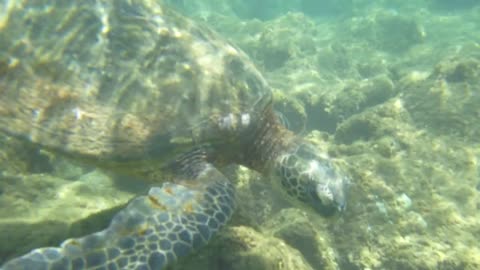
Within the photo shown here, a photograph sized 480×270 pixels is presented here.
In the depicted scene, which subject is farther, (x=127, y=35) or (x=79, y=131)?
(x=127, y=35)

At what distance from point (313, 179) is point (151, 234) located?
6.09 ft

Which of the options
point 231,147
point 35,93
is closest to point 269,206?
point 231,147

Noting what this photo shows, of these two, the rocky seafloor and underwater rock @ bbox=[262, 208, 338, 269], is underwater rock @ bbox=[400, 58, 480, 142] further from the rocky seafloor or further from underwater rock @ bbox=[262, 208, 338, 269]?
underwater rock @ bbox=[262, 208, 338, 269]

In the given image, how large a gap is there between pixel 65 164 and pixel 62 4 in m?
2.52

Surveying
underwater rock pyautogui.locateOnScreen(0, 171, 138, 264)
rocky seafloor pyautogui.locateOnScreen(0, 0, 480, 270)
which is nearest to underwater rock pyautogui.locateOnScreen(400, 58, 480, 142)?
rocky seafloor pyautogui.locateOnScreen(0, 0, 480, 270)

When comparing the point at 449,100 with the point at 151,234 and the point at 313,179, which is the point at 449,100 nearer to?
the point at 313,179

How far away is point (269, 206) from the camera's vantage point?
219 inches

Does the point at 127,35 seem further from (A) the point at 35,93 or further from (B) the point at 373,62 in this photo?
(B) the point at 373,62

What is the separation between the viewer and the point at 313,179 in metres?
4.11

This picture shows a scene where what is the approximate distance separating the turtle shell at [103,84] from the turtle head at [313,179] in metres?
0.80

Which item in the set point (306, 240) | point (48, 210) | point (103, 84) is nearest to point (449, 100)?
point (306, 240)

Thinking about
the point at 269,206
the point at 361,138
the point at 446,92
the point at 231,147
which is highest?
the point at 446,92

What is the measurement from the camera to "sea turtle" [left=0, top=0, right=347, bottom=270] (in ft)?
12.1

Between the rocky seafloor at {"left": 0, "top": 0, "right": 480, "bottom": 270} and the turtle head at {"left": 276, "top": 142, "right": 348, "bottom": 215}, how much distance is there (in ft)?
0.70
